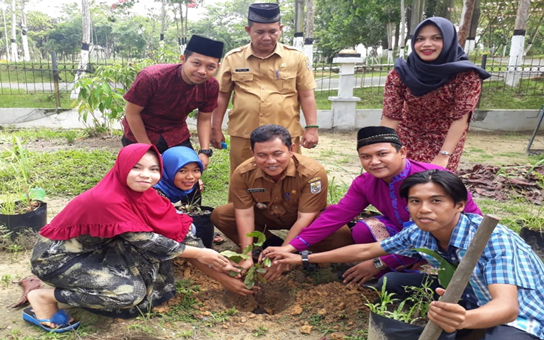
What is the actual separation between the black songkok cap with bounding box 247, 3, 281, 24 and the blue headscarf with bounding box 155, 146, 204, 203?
1090 millimetres

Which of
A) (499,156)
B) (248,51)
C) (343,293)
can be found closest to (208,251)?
(343,293)

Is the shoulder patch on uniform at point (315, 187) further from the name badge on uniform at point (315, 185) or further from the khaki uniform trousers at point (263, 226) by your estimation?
the khaki uniform trousers at point (263, 226)

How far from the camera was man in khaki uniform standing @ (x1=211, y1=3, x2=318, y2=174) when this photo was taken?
3.42 metres

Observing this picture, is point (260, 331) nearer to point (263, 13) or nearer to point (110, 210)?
point (110, 210)

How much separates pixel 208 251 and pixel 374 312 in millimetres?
968

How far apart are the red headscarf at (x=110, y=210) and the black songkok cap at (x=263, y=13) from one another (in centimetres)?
143

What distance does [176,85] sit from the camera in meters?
3.26

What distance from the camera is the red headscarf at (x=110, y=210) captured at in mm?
2125

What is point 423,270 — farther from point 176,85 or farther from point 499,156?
point 499,156

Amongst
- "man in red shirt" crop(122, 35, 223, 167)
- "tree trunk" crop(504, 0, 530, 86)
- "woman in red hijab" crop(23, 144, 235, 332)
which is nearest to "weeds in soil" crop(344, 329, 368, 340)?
"woman in red hijab" crop(23, 144, 235, 332)

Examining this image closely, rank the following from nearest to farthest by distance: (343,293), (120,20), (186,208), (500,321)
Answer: (500,321), (343,293), (186,208), (120,20)

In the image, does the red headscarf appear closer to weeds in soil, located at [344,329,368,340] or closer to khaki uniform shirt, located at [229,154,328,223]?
khaki uniform shirt, located at [229,154,328,223]

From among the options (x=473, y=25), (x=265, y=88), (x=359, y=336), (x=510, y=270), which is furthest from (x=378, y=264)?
(x=473, y=25)

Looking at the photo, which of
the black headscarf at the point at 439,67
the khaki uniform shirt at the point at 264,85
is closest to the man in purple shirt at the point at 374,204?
the black headscarf at the point at 439,67
